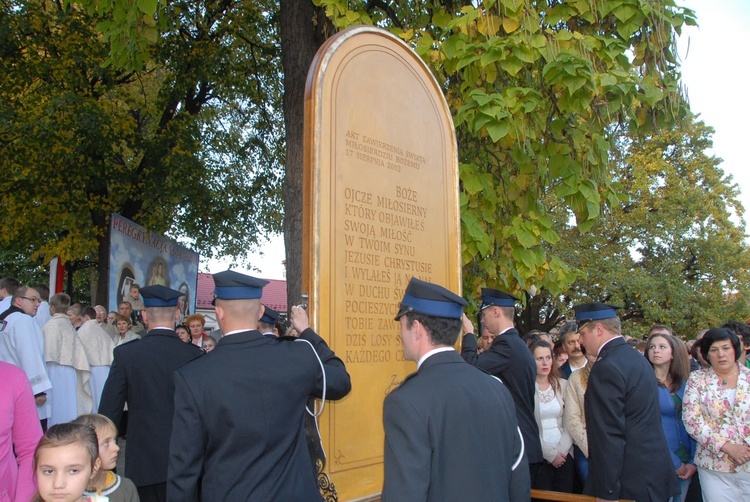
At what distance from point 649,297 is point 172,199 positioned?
16948 mm

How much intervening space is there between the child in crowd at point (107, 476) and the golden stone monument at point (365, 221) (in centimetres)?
112

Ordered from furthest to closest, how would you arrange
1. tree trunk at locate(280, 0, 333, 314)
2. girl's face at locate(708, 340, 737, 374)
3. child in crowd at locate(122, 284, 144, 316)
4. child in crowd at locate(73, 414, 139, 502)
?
1. child in crowd at locate(122, 284, 144, 316)
2. tree trunk at locate(280, 0, 333, 314)
3. girl's face at locate(708, 340, 737, 374)
4. child in crowd at locate(73, 414, 139, 502)

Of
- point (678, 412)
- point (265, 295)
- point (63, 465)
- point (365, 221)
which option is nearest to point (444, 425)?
point (63, 465)

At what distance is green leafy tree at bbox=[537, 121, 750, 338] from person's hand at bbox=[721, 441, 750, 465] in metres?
19.9

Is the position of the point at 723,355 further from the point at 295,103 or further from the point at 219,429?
the point at 295,103

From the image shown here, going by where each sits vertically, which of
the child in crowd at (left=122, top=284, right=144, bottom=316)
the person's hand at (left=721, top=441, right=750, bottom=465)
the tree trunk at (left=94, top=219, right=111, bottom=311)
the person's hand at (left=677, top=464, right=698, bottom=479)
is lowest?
the person's hand at (left=677, top=464, right=698, bottom=479)

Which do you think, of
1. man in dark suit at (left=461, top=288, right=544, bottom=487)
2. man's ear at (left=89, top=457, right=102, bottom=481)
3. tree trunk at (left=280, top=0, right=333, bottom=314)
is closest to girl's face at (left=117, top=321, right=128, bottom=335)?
tree trunk at (left=280, top=0, right=333, bottom=314)

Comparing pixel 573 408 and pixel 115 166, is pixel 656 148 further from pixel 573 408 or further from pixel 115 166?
pixel 573 408

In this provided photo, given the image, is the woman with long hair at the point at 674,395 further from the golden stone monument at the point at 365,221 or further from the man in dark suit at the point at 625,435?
the golden stone monument at the point at 365,221

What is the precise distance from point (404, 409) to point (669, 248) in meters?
26.0

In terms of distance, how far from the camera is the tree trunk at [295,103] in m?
6.64

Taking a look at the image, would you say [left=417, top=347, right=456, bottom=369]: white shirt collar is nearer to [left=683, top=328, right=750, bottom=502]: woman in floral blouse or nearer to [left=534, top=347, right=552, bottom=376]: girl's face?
[left=683, top=328, right=750, bottom=502]: woman in floral blouse

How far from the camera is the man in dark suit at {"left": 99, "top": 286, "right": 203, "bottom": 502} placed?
4918 mm

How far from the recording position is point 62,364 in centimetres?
858
